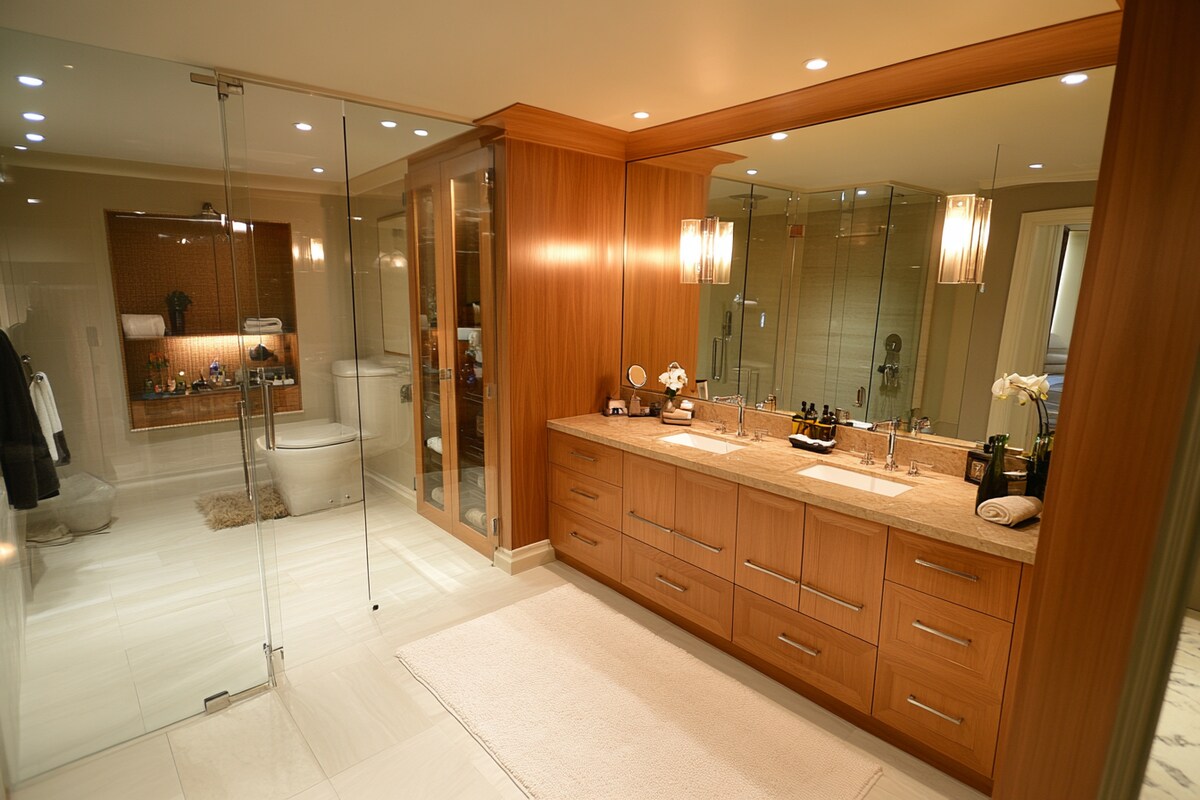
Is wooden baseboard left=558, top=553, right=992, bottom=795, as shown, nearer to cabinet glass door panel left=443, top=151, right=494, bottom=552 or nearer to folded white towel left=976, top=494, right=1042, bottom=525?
folded white towel left=976, top=494, right=1042, bottom=525

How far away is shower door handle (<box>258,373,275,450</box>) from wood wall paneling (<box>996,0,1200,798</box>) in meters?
3.07

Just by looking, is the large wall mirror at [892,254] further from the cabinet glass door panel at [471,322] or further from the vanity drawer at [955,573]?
the cabinet glass door panel at [471,322]

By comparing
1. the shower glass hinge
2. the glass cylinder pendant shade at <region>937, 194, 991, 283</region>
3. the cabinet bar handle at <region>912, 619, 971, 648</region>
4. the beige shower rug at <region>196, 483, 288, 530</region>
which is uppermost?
the glass cylinder pendant shade at <region>937, 194, 991, 283</region>

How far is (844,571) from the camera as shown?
2.09 metres

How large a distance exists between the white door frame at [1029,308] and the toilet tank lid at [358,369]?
10.1 feet

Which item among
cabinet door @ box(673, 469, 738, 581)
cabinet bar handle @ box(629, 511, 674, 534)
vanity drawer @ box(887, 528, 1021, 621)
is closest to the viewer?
vanity drawer @ box(887, 528, 1021, 621)

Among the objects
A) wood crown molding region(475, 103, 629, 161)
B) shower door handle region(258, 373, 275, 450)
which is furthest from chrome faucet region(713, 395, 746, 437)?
shower door handle region(258, 373, 275, 450)

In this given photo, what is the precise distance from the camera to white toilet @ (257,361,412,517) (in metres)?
3.39

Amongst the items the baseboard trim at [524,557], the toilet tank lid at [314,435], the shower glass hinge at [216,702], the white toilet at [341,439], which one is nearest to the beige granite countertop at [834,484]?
the baseboard trim at [524,557]

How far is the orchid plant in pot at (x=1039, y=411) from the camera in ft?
6.34

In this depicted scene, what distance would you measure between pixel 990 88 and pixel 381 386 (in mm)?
3248

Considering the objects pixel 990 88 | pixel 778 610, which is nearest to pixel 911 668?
pixel 778 610

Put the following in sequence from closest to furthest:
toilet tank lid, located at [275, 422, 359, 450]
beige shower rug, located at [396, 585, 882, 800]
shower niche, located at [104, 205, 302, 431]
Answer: beige shower rug, located at [396, 585, 882, 800]
shower niche, located at [104, 205, 302, 431]
toilet tank lid, located at [275, 422, 359, 450]

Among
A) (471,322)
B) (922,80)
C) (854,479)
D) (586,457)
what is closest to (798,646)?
(854,479)
